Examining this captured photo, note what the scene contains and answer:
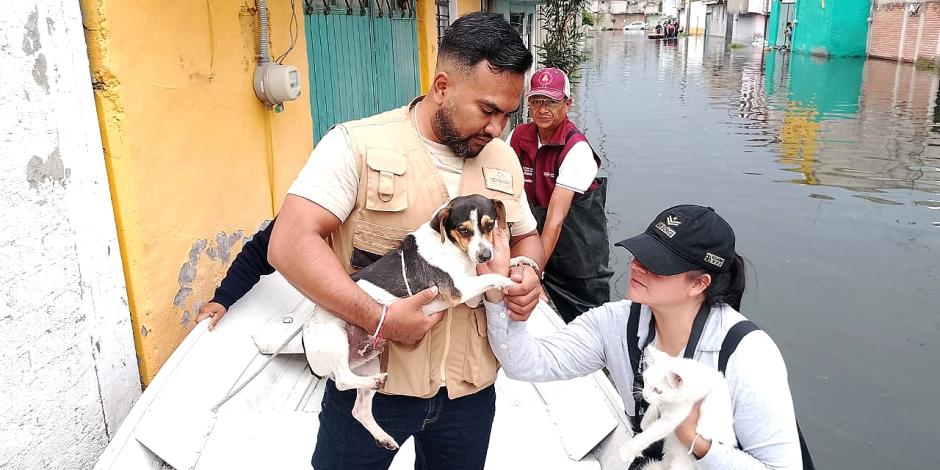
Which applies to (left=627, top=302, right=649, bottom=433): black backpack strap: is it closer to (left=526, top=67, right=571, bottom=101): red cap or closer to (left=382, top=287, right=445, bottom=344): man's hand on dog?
(left=382, top=287, right=445, bottom=344): man's hand on dog

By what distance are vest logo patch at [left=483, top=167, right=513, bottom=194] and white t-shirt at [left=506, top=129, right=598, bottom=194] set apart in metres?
1.93

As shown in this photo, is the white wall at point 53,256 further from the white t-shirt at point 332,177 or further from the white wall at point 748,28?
the white wall at point 748,28

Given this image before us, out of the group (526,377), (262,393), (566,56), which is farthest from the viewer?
(566,56)

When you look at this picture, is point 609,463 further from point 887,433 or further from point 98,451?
point 887,433

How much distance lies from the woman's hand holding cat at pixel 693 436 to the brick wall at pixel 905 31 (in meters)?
30.0

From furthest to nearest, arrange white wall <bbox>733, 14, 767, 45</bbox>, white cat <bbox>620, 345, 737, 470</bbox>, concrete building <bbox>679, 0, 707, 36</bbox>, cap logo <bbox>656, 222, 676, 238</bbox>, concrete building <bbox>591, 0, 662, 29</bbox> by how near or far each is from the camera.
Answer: concrete building <bbox>591, 0, 662, 29</bbox>, concrete building <bbox>679, 0, 707, 36</bbox>, white wall <bbox>733, 14, 767, 45</bbox>, cap logo <bbox>656, 222, 676, 238</bbox>, white cat <bbox>620, 345, 737, 470</bbox>

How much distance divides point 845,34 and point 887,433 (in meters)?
35.7

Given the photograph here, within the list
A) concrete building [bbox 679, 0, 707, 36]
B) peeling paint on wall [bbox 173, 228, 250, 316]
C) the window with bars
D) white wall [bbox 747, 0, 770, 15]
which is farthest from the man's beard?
concrete building [bbox 679, 0, 707, 36]

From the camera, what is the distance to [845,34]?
34.2 metres

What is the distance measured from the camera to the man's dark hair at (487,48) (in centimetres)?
181

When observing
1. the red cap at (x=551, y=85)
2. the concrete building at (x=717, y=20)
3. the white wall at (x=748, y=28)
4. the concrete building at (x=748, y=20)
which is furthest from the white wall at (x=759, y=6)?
the red cap at (x=551, y=85)

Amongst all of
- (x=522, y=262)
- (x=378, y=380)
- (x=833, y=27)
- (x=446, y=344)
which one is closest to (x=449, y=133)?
(x=522, y=262)

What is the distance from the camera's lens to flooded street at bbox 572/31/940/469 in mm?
5277

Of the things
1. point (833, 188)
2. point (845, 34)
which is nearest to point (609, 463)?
point (833, 188)
